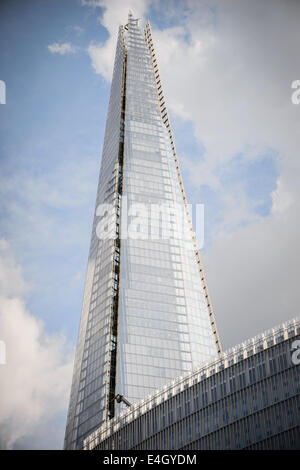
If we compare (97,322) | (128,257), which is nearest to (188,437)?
(97,322)

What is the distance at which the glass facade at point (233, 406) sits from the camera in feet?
328

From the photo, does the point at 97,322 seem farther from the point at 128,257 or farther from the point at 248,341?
the point at 248,341

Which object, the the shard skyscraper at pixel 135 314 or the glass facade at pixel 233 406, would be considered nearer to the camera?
the glass facade at pixel 233 406

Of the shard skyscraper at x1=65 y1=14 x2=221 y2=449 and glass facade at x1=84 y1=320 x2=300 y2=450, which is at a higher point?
the shard skyscraper at x1=65 y1=14 x2=221 y2=449

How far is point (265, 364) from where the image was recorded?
345 ft

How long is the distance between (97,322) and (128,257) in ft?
69.6

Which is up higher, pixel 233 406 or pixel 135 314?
pixel 135 314

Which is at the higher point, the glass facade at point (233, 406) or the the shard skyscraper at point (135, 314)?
the the shard skyscraper at point (135, 314)

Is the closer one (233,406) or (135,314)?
(233,406)

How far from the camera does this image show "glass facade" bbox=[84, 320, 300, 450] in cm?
9988

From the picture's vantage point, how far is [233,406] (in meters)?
107

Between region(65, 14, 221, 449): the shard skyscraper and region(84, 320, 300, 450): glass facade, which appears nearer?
region(84, 320, 300, 450): glass facade
